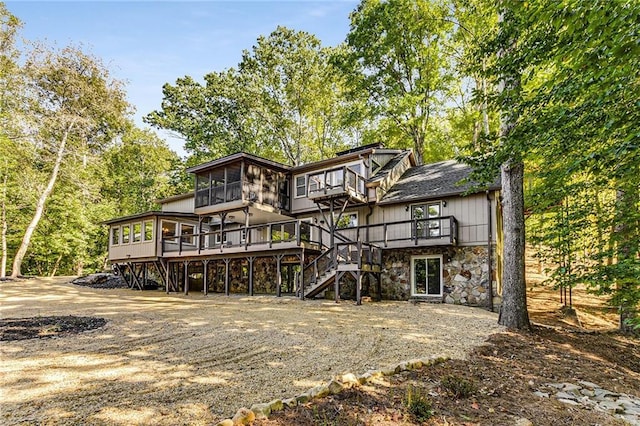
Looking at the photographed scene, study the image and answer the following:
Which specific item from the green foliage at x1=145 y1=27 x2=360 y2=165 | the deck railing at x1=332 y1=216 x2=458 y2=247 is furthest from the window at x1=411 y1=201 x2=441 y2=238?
the green foliage at x1=145 y1=27 x2=360 y2=165

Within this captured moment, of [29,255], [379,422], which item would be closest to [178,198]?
[29,255]

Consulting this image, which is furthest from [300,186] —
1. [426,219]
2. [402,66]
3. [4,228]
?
[4,228]

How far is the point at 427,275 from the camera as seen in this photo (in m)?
14.5

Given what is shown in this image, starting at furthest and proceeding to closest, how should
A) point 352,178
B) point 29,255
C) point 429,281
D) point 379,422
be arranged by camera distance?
point 29,255, point 352,178, point 429,281, point 379,422

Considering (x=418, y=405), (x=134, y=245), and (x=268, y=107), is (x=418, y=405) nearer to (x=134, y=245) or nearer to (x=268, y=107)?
(x=134, y=245)

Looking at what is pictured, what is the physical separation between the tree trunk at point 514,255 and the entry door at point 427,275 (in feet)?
15.9

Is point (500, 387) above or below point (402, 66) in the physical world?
below

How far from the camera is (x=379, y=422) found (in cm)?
350

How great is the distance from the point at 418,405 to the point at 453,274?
1072cm

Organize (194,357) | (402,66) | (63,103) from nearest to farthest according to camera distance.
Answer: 1. (194,357)
2. (63,103)
3. (402,66)

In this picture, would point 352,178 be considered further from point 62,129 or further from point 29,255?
point 29,255

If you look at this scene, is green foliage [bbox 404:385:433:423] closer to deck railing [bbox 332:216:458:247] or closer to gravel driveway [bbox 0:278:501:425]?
gravel driveway [bbox 0:278:501:425]

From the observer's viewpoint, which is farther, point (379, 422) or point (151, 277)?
point (151, 277)

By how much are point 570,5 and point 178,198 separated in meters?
20.9
